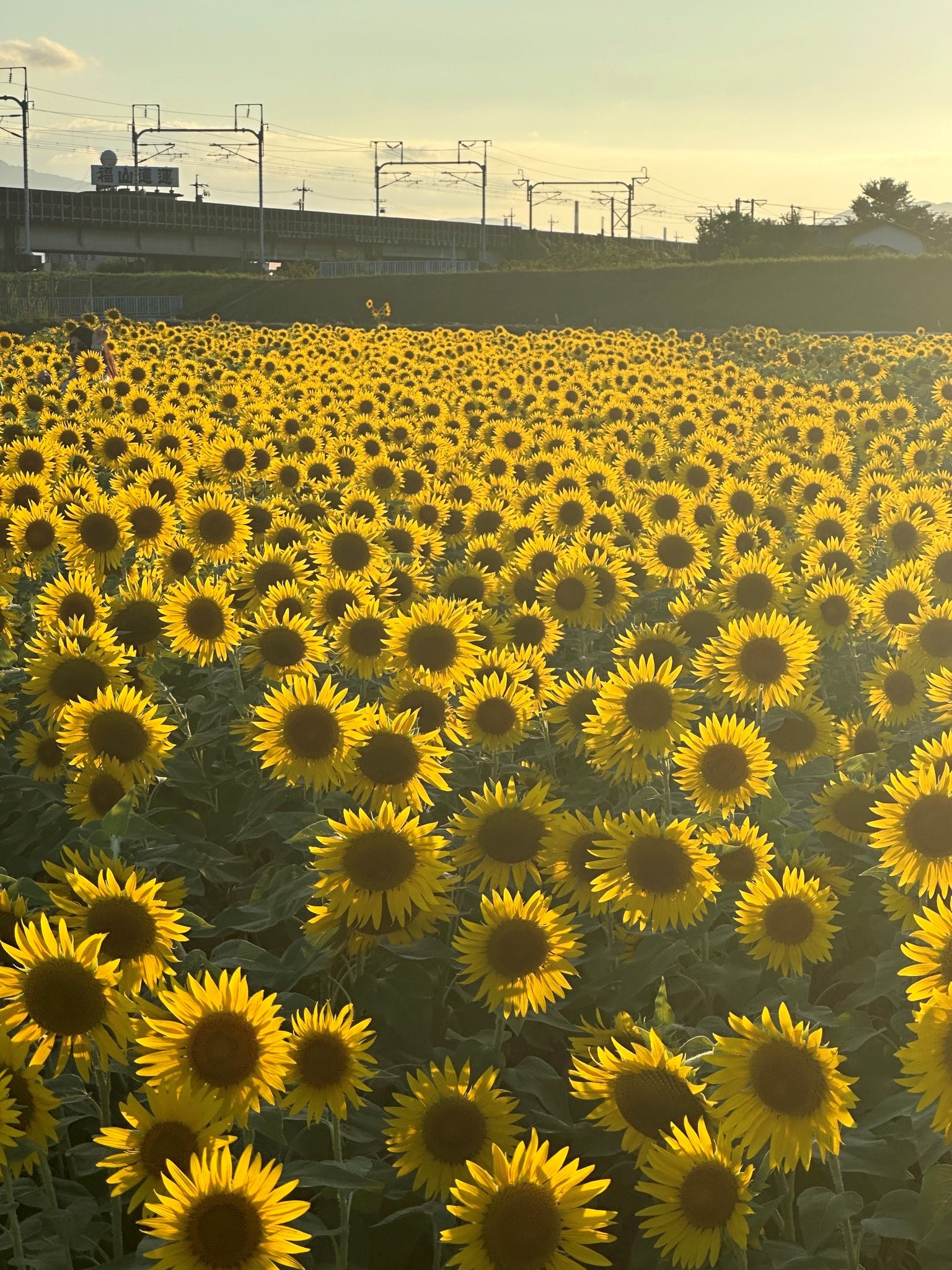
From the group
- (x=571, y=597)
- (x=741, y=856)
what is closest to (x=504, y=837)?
(x=741, y=856)

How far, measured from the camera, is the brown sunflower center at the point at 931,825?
402 cm

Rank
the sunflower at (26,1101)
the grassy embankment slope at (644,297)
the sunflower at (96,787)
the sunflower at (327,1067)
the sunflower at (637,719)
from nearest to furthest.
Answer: the sunflower at (26,1101)
the sunflower at (327,1067)
the sunflower at (96,787)
the sunflower at (637,719)
the grassy embankment slope at (644,297)

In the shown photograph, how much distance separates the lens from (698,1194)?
9.30 ft

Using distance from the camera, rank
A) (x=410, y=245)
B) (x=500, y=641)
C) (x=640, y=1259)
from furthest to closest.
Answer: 1. (x=410, y=245)
2. (x=500, y=641)
3. (x=640, y=1259)

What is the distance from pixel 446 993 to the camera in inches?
174

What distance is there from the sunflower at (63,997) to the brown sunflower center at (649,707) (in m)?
2.56

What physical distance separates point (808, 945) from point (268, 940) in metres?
2.42

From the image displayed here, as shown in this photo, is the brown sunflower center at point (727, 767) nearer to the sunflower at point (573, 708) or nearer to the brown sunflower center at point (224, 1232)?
the sunflower at point (573, 708)

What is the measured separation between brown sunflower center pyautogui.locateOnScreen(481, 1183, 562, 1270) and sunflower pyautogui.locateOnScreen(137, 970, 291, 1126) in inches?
24.5

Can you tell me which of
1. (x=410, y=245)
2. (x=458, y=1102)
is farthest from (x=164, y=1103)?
(x=410, y=245)

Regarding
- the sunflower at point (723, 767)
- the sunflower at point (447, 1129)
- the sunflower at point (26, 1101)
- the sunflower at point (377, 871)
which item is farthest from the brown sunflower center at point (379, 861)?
the sunflower at point (723, 767)

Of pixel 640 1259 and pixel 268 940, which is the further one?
pixel 268 940

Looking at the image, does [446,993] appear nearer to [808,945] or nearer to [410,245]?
[808,945]

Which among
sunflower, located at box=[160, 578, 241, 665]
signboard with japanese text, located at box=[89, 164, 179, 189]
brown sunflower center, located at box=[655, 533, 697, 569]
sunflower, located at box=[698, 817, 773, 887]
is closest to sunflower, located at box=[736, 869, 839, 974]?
sunflower, located at box=[698, 817, 773, 887]
